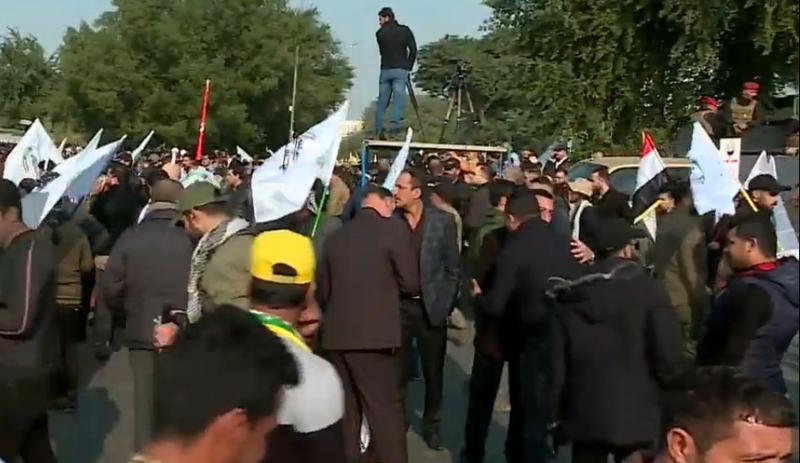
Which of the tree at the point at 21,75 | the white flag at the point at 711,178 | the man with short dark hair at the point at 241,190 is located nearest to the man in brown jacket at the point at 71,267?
the man with short dark hair at the point at 241,190

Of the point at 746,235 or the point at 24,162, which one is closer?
the point at 746,235

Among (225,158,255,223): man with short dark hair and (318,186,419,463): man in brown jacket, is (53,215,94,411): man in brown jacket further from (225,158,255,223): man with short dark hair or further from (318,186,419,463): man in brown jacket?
(318,186,419,463): man in brown jacket

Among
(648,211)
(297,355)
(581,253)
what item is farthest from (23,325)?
(648,211)

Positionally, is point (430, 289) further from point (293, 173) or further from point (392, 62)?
point (392, 62)

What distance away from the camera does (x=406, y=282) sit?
7293mm

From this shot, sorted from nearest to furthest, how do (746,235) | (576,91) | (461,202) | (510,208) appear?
(746,235) → (510,208) → (461,202) → (576,91)

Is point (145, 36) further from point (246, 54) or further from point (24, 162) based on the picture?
point (24, 162)

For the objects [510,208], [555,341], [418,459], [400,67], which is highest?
[400,67]

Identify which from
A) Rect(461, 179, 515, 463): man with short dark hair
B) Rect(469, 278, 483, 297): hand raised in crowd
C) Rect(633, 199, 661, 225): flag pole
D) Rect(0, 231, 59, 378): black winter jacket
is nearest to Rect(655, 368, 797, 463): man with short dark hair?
Rect(0, 231, 59, 378): black winter jacket

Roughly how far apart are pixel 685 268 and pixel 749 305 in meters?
3.56

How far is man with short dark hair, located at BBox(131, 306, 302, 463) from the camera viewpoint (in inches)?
93.5

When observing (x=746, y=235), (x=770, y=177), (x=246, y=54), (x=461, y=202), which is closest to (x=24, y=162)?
(x=461, y=202)

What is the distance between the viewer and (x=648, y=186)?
35.9 feet

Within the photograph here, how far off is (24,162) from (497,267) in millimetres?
5276
